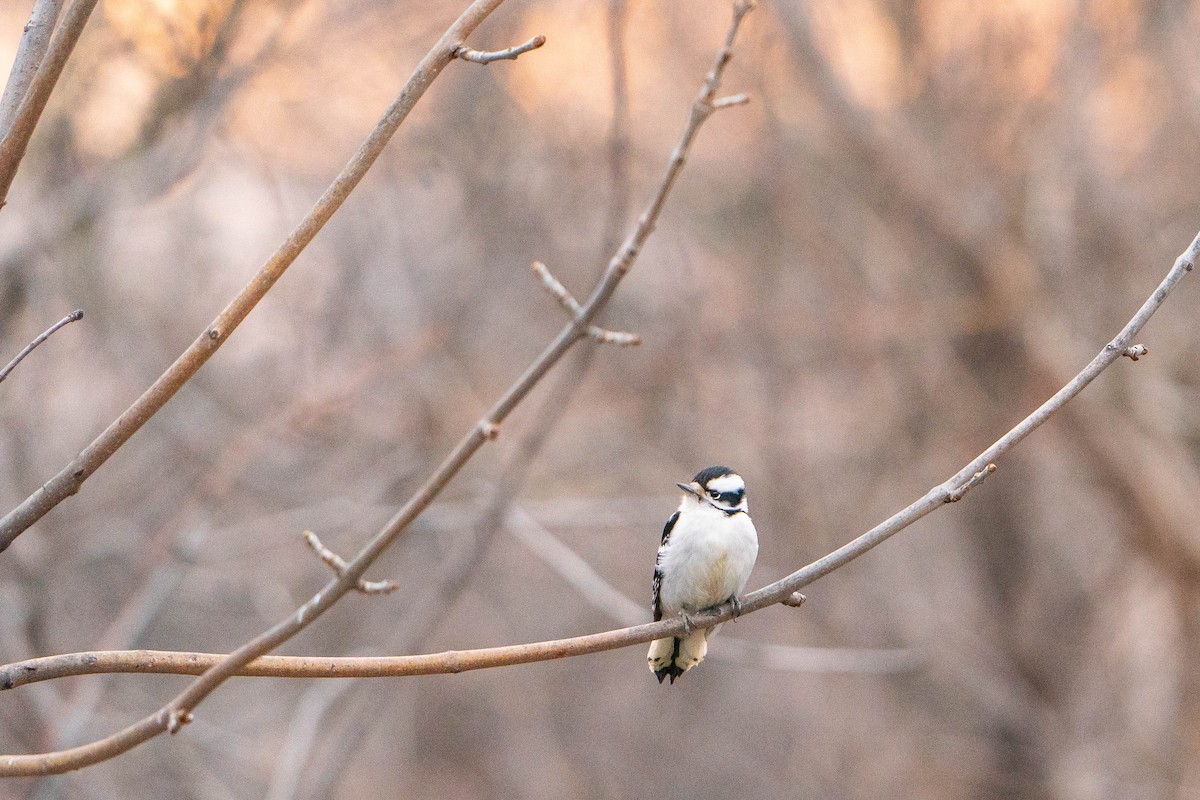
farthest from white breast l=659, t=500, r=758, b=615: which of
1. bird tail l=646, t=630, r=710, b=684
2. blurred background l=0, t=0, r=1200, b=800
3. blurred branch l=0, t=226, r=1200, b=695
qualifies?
blurred branch l=0, t=226, r=1200, b=695

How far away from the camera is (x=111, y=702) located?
26.0ft

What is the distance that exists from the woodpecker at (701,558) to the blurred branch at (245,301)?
2167mm

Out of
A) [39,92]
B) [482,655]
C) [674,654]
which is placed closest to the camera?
[39,92]

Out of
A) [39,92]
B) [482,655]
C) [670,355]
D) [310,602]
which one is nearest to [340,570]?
[310,602]

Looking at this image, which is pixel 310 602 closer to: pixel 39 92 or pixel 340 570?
pixel 340 570

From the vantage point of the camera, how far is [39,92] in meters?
1.96

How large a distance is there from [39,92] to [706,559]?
2676 millimetres

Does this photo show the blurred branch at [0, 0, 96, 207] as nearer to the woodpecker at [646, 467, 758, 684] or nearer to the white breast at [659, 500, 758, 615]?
the woodpecker at [646, 467, 758, 684]

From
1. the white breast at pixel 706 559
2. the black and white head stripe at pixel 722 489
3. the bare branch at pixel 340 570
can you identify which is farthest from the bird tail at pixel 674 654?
the bare branch at pixel 340 570

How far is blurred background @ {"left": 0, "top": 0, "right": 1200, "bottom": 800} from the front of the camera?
6.38 meters

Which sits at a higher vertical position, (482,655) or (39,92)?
(39,92)

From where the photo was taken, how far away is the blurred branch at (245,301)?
6.58 ft

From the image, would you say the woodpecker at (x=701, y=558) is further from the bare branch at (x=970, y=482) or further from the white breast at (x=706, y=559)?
the bare branch at (x=970, y=482)

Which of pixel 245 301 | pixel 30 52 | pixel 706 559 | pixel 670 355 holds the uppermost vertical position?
pixel 670 355
